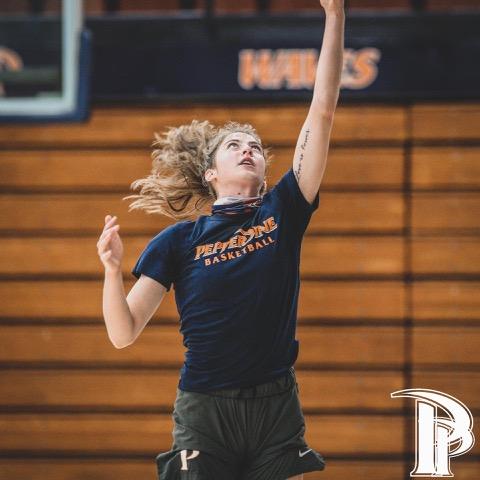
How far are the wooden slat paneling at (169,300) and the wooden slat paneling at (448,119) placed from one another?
116 cm

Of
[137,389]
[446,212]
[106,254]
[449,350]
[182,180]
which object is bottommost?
[137,389]

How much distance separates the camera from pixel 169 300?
6.45m

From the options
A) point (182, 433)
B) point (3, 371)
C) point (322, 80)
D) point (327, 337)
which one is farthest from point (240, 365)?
point (3, 371)

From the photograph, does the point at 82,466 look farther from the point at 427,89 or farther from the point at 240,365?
the point at 240,365

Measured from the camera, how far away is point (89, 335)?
6.50 metres

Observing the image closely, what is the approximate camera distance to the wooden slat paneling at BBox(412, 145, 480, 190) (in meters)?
6.34

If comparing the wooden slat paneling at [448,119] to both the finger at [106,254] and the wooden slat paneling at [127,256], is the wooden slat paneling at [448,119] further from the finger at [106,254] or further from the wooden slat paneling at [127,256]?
the finger at [106,254]

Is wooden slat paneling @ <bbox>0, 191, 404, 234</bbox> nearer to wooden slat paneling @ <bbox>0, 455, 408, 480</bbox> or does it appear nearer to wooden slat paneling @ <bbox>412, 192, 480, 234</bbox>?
wooden slat paneling @ <bbox>412, 192, 480, 234</bbox>

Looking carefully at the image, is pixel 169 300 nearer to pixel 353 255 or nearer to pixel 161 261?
pixel 353 255

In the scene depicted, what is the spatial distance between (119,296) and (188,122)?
4099 mm

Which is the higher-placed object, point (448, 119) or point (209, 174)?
point (448, 119)

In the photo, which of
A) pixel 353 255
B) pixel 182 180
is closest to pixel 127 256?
pixel 353 255

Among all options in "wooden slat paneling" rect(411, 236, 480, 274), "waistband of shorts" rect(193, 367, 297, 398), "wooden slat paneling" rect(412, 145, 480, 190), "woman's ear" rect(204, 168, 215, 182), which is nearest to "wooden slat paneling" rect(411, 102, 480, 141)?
"wooden slat paneling" rect(412, 145, 480, 190)

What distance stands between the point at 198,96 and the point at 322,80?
3935 mm
